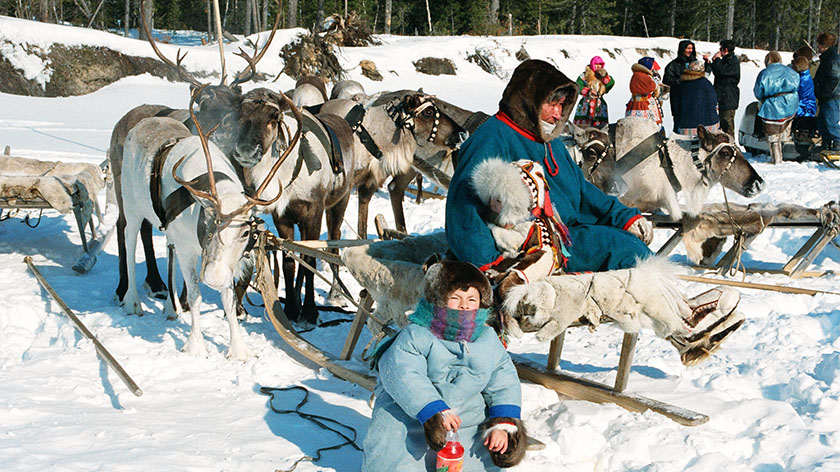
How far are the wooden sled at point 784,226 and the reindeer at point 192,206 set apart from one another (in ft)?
12.2

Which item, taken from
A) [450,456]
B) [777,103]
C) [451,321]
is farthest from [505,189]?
[777,103]

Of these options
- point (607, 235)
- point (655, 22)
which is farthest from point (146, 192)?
point (655, 22)

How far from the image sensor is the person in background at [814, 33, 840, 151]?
11492mm

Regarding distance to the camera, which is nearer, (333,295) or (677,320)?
(677,320)

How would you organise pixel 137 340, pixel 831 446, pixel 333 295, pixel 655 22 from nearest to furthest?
pixel 831 446, pixel 137 340, pixel 333 295, pixel 655 22

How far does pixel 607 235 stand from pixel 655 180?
3098mm

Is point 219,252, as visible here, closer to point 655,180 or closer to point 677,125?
point 655,180

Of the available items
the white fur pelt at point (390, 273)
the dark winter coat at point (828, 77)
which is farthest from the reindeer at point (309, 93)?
the dark winter coat at point (828, 77)

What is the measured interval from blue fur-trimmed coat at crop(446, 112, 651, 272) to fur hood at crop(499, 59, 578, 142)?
0.05 m

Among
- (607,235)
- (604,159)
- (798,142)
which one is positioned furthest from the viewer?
(798,142)

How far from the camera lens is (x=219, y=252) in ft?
14.0

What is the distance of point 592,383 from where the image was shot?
393 cm

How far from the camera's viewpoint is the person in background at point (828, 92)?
11.5 metres

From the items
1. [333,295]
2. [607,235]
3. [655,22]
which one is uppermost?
[655,22]
